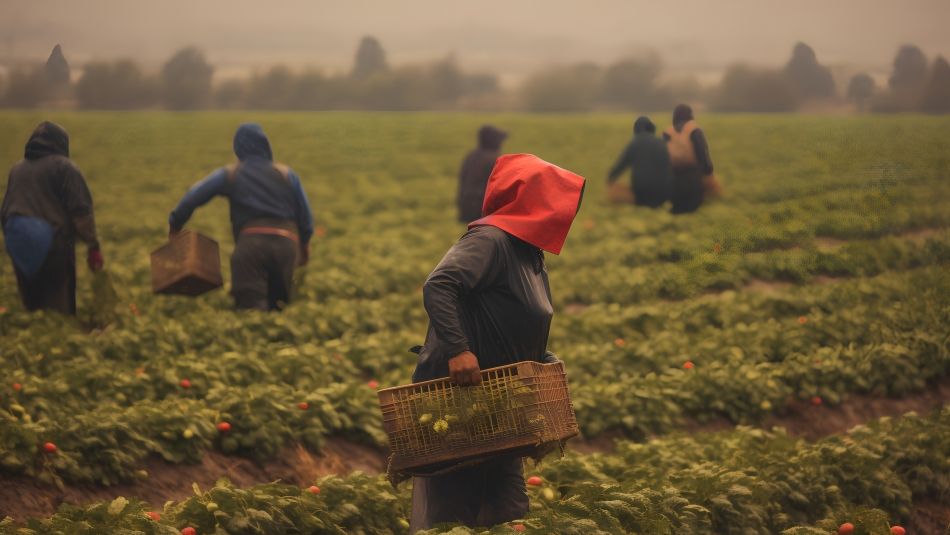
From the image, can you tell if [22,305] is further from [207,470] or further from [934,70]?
[934,70]

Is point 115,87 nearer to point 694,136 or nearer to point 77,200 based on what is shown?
point 77,200

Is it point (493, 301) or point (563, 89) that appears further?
point (563, 89)

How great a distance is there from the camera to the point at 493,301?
500 centimetres

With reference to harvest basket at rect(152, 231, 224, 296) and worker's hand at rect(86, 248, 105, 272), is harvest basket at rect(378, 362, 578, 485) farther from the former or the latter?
worker's hand at rect(86, 248, 105, 272)

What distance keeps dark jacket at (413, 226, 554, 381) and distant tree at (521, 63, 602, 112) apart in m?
23.0

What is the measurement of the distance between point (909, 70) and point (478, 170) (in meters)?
5.98

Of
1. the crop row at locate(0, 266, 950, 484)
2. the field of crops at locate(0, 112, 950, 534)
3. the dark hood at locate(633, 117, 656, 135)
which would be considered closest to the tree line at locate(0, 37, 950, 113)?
the field of crops at locate(0, 112, 950, 534)

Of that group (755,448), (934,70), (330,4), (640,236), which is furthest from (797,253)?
(330,4)

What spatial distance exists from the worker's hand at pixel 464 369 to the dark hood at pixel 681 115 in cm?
946

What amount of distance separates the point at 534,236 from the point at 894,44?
38.1 feet

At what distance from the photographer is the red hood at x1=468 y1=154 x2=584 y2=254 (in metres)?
4.95

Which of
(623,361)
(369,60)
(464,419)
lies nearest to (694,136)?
(623,361)

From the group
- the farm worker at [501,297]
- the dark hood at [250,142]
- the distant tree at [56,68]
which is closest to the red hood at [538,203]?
the farm worker at [501,297]

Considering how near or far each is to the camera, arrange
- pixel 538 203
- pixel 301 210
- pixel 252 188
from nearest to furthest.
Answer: pixel 538 203 → pixel 252 188 → pixel 301 210
